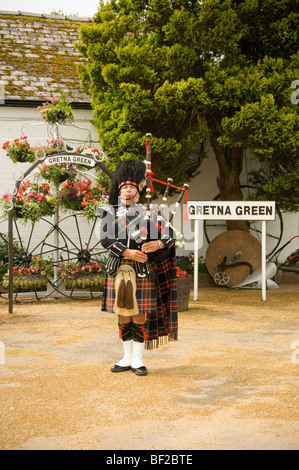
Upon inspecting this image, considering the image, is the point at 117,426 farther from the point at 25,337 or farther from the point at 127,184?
the point at 25,337

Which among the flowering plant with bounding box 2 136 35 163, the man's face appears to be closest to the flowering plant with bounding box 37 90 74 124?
the flowering plant with bounding box 2 136 35 163

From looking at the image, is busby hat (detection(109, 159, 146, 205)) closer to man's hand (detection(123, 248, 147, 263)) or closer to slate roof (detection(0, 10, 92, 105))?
man's hand (detection(123, 248, 147, 263))

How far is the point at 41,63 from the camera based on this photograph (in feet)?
37.9

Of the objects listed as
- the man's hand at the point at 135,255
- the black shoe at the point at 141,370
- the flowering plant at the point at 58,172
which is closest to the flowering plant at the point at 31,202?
the flowering plant at the point at 58,172

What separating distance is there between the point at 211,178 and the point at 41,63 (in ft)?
14.2

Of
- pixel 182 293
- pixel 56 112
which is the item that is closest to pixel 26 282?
pixel 182 293

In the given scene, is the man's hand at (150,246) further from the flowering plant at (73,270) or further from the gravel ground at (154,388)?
the flowering plant at (73,270)

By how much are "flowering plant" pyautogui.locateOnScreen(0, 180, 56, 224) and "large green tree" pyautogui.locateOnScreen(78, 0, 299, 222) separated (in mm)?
1347

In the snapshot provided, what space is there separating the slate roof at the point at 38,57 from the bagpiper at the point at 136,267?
6949 millimetres

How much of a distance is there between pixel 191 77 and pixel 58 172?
2723mm

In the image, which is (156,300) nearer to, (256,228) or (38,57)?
(256,228)

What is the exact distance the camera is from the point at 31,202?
841cm

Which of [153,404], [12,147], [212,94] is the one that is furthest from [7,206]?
[153,404]

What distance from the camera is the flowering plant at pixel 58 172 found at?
845 centimetres
